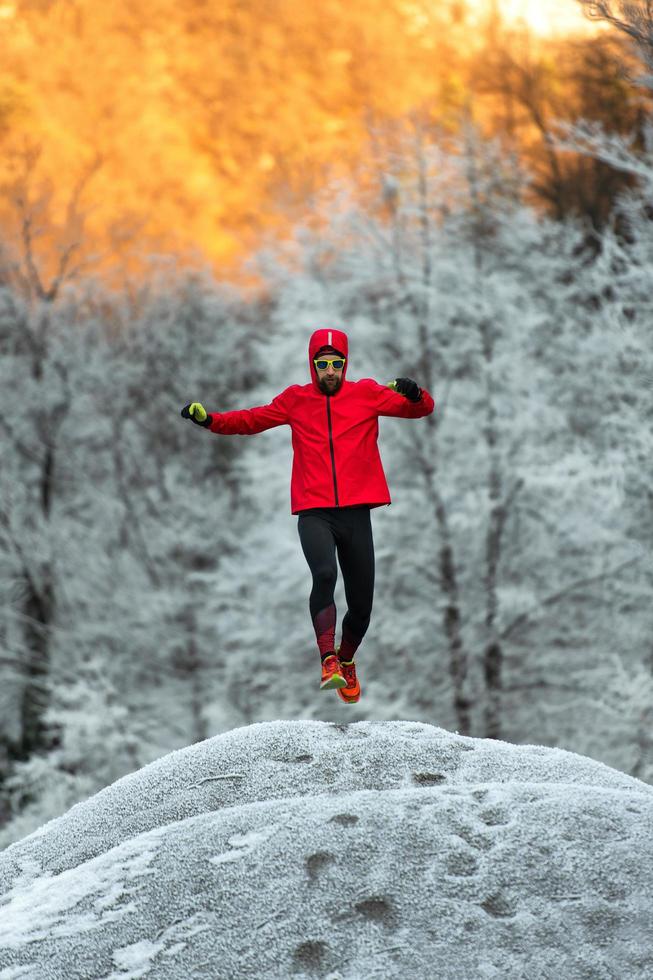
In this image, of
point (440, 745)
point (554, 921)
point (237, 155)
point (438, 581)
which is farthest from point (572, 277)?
point (237, 155)

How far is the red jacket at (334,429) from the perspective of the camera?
5418 mm

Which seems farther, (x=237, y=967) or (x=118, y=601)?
(x=118, y=601)

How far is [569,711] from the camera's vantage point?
56.8ft

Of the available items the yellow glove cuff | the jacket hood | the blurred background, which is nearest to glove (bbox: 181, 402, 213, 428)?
the yellow glove cuff

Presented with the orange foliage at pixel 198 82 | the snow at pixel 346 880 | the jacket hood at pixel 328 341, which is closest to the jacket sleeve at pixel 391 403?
the jacket hood at pixel 328 341

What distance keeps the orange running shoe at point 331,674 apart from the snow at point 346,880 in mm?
522

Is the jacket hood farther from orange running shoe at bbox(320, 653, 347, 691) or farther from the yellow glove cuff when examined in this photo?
orange running shoe at bbox(320, 653, 347, 691)

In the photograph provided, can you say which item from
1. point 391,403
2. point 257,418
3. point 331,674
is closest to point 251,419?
point 257,418

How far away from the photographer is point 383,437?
1766 centimetres

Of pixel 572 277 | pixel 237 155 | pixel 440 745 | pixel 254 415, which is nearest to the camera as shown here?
pixel 254 415

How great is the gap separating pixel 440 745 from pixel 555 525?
11402mm

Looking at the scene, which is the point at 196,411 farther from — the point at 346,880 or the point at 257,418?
the point at 346,880

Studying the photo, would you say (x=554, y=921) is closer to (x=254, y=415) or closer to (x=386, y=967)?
(x=386, y=967)

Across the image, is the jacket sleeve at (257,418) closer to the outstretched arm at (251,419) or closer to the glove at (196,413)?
the outstretched arm at (251,419)
